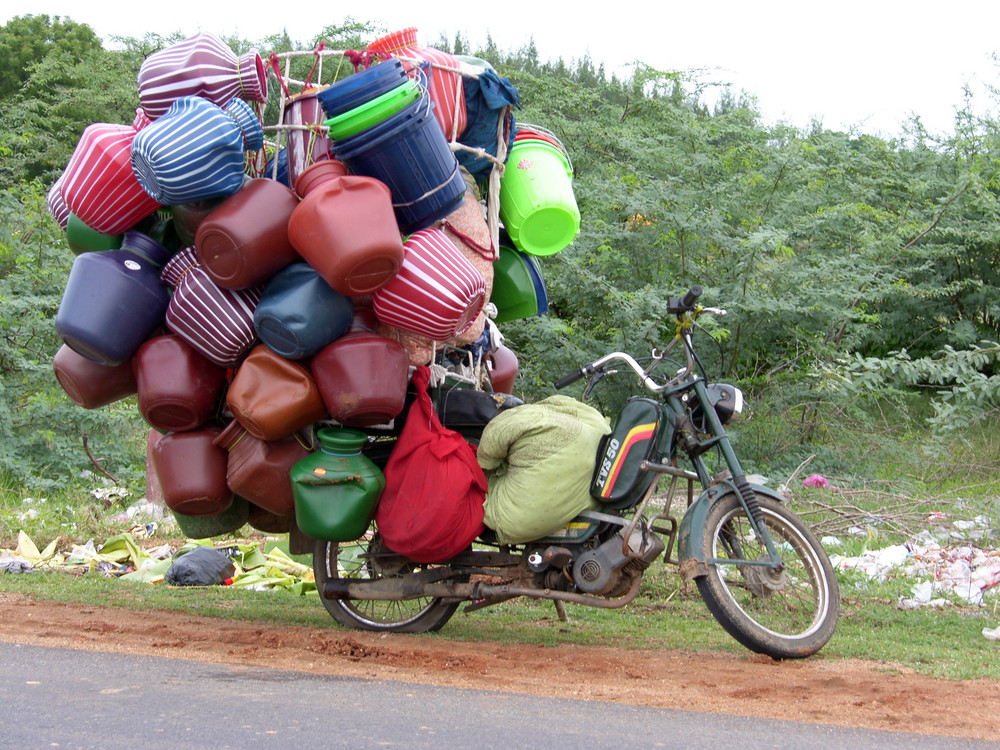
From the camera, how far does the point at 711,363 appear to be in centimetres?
1125

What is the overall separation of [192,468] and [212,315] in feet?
2.34

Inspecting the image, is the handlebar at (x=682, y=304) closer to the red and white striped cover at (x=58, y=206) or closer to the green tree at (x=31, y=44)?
the red and white striped cover at (x=58, y=206)

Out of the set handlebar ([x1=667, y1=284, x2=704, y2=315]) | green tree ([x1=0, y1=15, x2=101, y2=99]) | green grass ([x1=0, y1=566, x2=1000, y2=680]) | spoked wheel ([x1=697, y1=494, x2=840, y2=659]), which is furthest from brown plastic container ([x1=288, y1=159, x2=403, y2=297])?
green tree ([x1=0, y1=15, x2=101, y2=99])

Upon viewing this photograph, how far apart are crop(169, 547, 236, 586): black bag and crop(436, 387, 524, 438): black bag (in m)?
2.70

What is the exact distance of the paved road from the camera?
9.95ft

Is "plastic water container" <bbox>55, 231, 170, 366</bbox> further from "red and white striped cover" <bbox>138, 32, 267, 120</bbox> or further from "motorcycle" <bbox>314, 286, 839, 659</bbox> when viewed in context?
"motorcycle" <bbox>314, 286, 839, 659</bbox>

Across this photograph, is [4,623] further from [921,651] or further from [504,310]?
[921,651]

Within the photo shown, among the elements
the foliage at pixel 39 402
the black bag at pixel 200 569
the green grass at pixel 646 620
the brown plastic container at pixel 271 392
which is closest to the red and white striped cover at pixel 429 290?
the brown plastic container at pixel 271 392

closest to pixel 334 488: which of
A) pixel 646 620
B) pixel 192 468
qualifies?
pixel 192 468

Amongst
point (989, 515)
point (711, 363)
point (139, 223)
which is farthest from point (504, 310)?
point (711, 363)

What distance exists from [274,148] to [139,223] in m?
0.72

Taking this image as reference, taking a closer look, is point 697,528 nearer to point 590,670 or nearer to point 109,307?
point 590,670

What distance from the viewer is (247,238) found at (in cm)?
440

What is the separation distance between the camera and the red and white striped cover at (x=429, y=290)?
14.7ft
